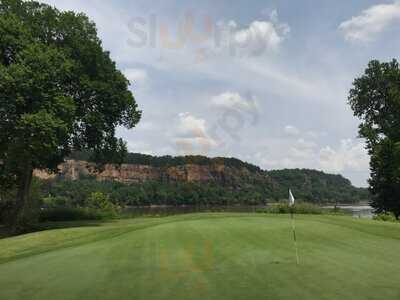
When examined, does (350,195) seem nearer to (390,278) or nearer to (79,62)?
(79,62)

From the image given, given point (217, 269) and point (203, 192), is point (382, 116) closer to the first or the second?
point (217, 269)

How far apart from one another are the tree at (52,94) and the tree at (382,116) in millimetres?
25417

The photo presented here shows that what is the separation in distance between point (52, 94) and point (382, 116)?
118ft

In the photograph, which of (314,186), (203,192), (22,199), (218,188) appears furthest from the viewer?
(314,186)

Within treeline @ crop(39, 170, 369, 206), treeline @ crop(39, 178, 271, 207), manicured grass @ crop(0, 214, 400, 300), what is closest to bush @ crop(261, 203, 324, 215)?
manicured grass @ crop(0, 214, 400, 300)

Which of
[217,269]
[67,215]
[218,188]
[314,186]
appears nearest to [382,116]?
[67,215]

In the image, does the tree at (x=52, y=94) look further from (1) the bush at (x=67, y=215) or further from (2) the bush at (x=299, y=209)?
(2) the bush at (x=299, y=209)

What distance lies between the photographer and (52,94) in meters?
25.4

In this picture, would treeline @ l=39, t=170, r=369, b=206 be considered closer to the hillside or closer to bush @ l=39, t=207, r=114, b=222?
the hillside

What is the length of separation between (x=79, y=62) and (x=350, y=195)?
167 metres

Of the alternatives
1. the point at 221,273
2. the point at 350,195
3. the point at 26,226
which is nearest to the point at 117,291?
the point at 221,273

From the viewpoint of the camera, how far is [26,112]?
83.5 feet

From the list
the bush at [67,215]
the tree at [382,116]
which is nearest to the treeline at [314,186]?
the tree at [382,116]

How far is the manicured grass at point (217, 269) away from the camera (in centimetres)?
801
